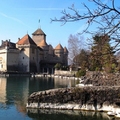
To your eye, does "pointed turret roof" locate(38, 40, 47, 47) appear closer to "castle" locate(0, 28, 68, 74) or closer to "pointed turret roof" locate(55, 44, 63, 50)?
"castle" locate(0, 28, 68, 74)

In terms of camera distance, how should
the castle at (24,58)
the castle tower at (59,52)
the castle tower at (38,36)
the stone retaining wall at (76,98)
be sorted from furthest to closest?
the castle tower at (38,36)
the castle tower at (59,52)
the castle at (24,58)
the stone retaining wall at (76,98)

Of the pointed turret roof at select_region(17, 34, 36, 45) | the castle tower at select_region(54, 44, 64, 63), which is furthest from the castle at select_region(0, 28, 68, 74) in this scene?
the castle tower at select_region(54, 44, 64, 63)

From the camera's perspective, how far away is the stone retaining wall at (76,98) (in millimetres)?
14469

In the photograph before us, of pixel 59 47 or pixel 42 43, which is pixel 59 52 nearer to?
pixel 59 47

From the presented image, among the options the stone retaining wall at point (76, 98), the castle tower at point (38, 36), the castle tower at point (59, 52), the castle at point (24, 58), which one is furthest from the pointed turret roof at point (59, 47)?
the stone retaining wall at point (76, 98)

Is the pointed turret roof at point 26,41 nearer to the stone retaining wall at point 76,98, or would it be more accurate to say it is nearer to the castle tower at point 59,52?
the castle tower at point 59,52

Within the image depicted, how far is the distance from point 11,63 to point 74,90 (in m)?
53.7

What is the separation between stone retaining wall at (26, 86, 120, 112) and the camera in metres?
14.5

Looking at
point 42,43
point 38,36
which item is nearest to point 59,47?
point 42,43

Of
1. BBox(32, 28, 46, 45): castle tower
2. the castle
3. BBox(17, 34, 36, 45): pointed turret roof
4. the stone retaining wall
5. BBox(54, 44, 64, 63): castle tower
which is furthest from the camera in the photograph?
BBox(32, 28, 46, 45): castle tower

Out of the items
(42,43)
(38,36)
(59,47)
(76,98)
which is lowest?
(76,98)

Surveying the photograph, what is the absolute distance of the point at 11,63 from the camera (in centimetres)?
6656

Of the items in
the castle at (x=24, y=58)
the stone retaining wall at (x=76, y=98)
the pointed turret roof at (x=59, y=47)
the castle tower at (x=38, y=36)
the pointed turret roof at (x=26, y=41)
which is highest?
the castle tower at (x=38, y=36)

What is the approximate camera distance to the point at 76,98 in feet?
48.0
